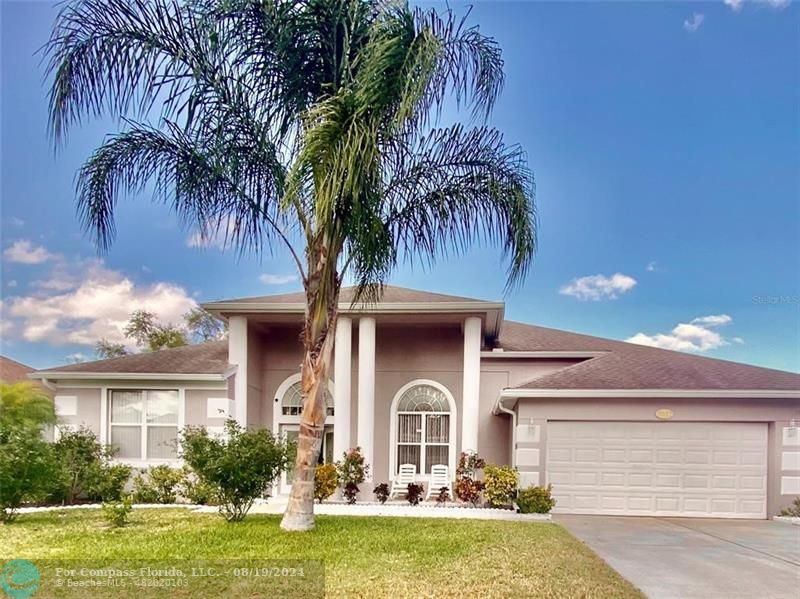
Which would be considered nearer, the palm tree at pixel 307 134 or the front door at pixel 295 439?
the palm tree at pixel 307 134

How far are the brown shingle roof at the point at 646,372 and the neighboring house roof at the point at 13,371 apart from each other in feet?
47.3

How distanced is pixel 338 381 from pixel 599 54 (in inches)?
468

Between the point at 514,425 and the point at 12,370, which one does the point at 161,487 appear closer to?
the point at 514,425

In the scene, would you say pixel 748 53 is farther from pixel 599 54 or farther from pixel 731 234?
pixel 731 234

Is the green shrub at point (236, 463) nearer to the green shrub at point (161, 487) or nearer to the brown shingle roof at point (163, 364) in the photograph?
the green shrub at point (161, 487)

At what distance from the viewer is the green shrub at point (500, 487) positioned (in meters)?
11.4

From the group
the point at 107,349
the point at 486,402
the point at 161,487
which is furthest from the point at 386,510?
the point at 107,349

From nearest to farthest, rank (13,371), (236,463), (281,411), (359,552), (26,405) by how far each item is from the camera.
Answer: (359,552) < (236,463) < (26,405) < (281,411) < (13,371)

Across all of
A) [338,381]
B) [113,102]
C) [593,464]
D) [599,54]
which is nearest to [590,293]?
[599,54]

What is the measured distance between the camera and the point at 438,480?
13703 mm

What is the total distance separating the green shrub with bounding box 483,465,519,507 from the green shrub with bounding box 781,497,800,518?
19.0 feet

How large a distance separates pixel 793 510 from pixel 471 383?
730 cm

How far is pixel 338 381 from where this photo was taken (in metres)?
13.7

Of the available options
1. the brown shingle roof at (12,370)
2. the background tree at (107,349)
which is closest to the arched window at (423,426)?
the brown shingle roof at (12,370)
